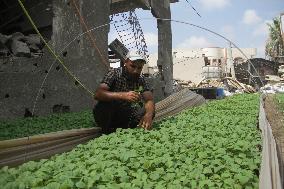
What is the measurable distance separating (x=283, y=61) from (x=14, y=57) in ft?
140

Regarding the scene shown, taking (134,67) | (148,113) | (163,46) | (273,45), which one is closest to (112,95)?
(134,67)

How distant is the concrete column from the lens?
1590 centimetres

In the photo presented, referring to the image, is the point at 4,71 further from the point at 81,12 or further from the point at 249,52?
the point at 249,52

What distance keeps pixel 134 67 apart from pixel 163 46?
10133 mm

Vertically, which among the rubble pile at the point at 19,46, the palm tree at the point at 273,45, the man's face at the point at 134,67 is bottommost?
the man's face at the point at 134,67

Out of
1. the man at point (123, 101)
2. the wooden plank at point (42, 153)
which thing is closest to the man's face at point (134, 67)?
the man at point (123, 101)

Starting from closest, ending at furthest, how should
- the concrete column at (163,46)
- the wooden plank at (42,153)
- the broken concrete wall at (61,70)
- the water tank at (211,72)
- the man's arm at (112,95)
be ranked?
the wooden plank at (42,153) < the man's arm at (112,95) < the broken concrete wall at (61,70) < the concrete column at (163,46) < the water tank at (211,72)

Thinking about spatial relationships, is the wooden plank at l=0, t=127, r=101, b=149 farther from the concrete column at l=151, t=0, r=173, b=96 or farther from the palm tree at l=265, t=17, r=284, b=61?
the palm tree at l=265, t=17, r=284, b=61

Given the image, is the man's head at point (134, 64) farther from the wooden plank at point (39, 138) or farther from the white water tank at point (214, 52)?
the white water tank at point (214, 52)

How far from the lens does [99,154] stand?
4.49m

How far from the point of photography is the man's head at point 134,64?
19.4 ft

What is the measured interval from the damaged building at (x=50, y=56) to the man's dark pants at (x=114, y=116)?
2.29 m

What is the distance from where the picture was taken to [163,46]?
1597 cm

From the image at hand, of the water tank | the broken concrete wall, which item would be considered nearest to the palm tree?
the water tank
